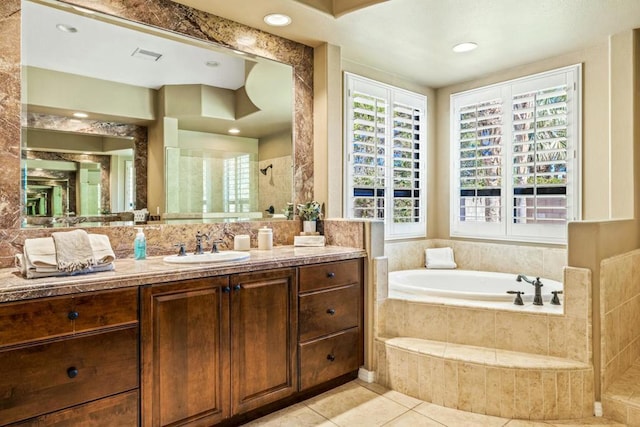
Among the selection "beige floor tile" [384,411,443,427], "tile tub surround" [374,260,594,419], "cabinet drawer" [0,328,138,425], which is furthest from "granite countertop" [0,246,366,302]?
"beige floor tile" [384,411,443,427]

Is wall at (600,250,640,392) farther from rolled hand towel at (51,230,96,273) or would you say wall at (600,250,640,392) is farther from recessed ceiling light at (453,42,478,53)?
rolled hand towel at (51,230,96,273)

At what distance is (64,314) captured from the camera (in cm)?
164

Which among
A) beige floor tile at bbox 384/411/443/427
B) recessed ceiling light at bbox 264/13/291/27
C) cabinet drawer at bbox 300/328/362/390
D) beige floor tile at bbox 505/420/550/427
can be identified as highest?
recessed ceiling light at bbox 264/13/291/27

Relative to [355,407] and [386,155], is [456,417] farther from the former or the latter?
[386,155]

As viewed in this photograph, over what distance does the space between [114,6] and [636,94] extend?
363 cm

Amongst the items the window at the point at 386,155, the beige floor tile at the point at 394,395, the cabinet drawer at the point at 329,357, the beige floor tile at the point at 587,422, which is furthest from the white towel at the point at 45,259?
the beige floor tile at the point at 587,422

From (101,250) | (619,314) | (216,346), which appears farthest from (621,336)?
(101,250)

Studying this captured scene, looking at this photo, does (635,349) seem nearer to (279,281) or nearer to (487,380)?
(487,380)

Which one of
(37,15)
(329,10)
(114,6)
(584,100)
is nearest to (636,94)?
(584,100)

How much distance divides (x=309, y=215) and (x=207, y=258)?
986mm

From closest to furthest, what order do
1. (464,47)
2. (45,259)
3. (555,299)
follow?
(45,259) → (555,299) → (464,47)

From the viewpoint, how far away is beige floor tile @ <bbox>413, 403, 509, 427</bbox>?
2.26 meters

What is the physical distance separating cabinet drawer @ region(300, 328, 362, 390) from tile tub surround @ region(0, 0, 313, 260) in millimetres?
1109

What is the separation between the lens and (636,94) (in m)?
2.98
